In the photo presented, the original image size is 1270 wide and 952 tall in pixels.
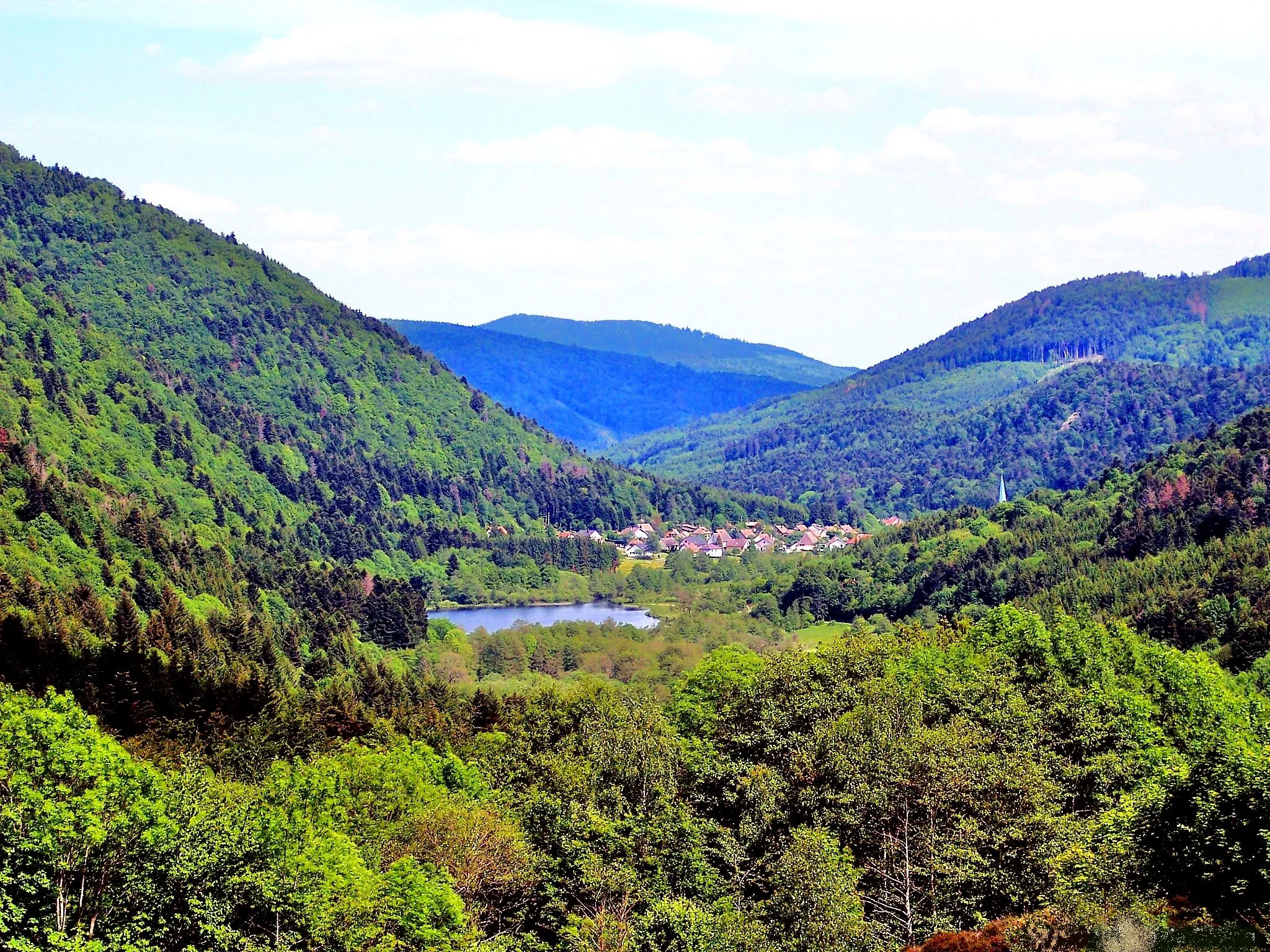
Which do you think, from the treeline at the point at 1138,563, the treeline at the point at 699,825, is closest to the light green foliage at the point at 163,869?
the treeline at the point at 699,825

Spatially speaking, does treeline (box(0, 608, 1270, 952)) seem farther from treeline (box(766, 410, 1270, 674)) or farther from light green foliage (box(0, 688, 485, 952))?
treeline (box(766, 410, 1270, 674))

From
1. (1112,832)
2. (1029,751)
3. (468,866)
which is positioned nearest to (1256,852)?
(1112,832)

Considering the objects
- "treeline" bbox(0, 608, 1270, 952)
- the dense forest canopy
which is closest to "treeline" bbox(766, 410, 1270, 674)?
the dense forest canopy

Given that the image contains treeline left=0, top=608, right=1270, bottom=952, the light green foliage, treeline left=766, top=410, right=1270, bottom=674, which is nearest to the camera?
the light green foliage

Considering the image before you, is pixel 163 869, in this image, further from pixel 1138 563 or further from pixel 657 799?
pixel 1138 563

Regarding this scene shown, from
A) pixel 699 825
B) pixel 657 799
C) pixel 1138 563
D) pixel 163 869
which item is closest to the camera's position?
pixel 163 869

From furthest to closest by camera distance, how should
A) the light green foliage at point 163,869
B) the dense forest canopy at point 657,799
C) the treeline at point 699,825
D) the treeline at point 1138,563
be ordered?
the treeline at point 1138,563, the dense forest canopy at point 657,799, the treeline at point 699,825, the light green foliage at point 163,869

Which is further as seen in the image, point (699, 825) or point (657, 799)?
point (657, 799)

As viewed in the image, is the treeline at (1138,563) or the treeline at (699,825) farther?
the treeline at (1138,563)

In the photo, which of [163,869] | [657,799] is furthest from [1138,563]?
[163,869]

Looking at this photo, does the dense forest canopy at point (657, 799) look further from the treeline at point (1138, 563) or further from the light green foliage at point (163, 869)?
the treeline at point (1138, 563)

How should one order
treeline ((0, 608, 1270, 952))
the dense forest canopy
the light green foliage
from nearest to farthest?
the light green foliage, treeline ((0, 608, 1270, 952)), the dense forest canopy

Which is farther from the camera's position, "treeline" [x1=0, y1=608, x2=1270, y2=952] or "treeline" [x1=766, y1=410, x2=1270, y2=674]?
"treeline" [x1=766, y1=410, x2=1270, y2=674]

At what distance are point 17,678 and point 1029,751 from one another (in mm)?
47400
